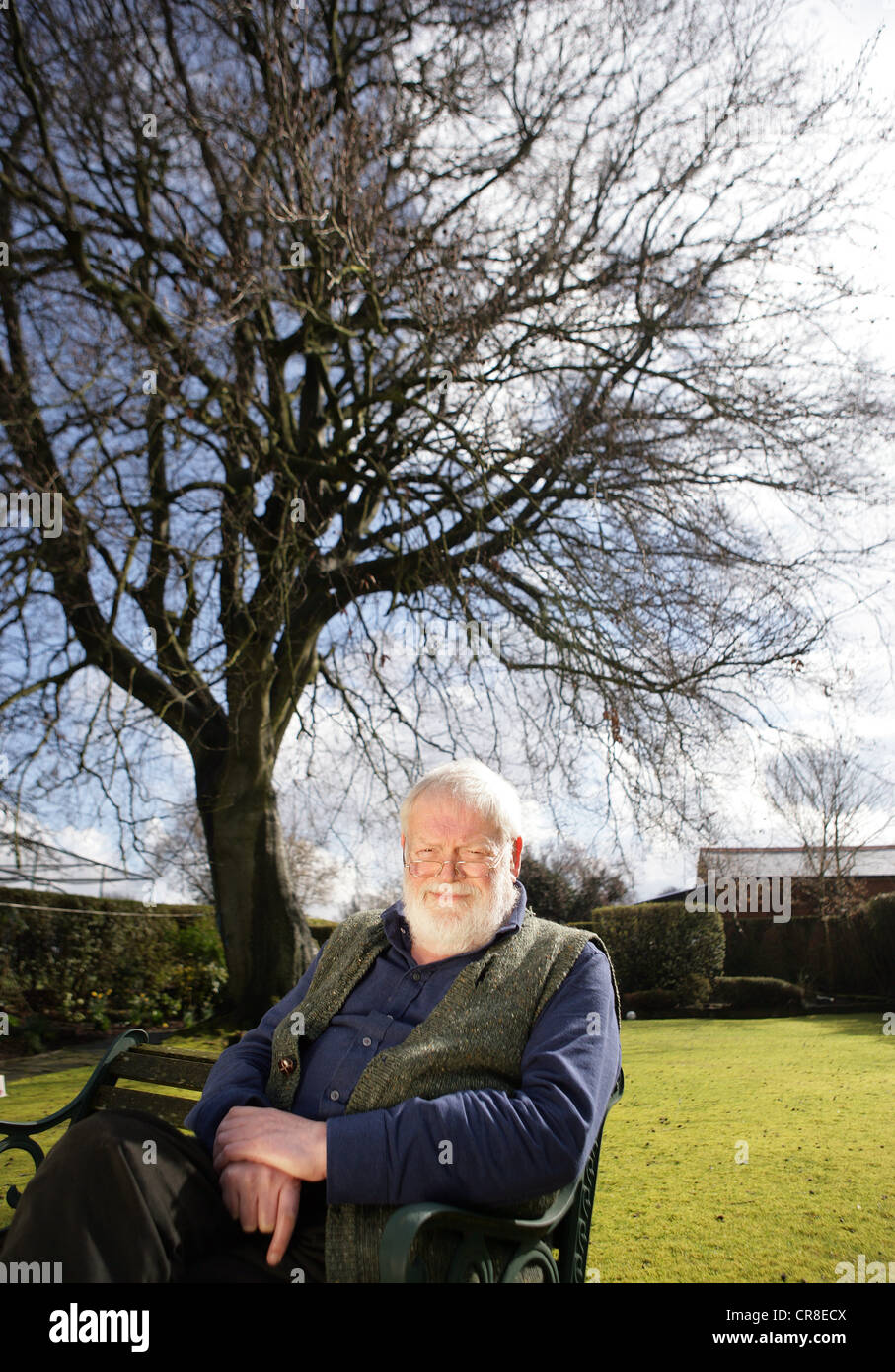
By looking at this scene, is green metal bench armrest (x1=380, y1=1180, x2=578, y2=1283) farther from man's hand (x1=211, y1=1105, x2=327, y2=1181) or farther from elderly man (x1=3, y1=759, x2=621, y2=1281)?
man's hand (x1=211, y1=1105, x2=327, y2=1181)

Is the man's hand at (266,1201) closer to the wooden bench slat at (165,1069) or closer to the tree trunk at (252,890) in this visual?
the wooden bench slat at (165,1069)

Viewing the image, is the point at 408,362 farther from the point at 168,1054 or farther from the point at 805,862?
the point at 805,862

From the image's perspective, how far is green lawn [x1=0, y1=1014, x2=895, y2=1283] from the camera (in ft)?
Result: 11.7

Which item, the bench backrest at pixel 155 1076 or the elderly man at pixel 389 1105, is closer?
the elderly man at pixel 389 1105

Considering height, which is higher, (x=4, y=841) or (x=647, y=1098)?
(x=4, y=841)

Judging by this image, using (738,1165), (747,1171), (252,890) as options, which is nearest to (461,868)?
(747,1171)

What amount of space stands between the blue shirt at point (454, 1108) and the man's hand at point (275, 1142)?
0.16 feet

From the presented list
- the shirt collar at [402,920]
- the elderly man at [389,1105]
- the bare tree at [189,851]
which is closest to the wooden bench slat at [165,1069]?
the elderly man at [389,1105]

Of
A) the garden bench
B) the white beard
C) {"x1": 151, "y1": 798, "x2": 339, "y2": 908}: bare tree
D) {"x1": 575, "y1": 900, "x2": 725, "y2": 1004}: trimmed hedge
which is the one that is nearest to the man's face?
the white beard

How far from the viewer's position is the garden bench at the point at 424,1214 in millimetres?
1677
